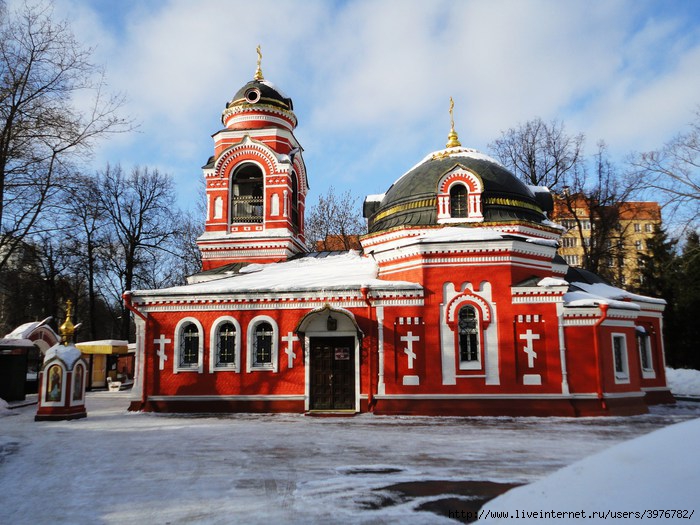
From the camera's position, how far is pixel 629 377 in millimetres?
15211

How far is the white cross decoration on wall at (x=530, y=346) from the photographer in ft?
48.1

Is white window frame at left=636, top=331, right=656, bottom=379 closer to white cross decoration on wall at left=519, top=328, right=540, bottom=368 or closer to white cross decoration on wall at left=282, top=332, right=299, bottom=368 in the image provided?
white cross decoration on wall at left=519, top=328, right=540, bottom=368

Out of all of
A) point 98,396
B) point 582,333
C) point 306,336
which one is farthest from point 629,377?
point 98,396

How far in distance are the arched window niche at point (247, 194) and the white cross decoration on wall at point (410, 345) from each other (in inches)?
337

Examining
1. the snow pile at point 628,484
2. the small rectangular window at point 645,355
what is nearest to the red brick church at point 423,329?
the small rectangular window at point 645,355

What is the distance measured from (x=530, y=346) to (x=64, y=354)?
492 inches

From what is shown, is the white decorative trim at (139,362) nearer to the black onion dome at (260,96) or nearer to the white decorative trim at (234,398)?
the white decorative trim at (234,398)

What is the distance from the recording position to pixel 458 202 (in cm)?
1800

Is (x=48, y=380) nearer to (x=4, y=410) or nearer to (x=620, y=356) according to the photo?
(x=4, y=410)

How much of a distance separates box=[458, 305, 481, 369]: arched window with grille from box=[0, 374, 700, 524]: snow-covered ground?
6.32 feet

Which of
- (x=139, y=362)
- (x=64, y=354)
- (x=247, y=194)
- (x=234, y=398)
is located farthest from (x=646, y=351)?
(x=64, y=354)

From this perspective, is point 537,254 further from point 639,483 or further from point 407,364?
point 639,483

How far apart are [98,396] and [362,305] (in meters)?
13.9

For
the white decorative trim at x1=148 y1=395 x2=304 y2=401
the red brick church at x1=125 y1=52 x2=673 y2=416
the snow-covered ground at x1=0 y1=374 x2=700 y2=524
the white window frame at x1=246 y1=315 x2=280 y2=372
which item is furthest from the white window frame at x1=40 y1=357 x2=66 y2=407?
the white window frame at x1=246 y1=315 x2=280 y2=372
